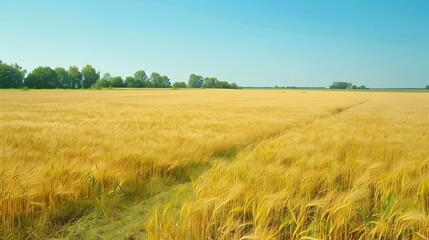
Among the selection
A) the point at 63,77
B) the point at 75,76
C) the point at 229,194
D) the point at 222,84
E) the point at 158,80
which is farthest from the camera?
the point at 222,84

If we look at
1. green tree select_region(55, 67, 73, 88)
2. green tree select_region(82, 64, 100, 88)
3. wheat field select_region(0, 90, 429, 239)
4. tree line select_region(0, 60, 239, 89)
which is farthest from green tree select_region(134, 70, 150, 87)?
wheat field select_region(0, 90, 429, 239)

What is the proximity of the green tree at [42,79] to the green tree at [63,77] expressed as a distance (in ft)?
13.5

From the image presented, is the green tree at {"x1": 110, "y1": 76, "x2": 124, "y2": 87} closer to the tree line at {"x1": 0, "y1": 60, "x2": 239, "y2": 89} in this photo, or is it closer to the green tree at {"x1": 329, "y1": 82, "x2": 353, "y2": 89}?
the tree line at {"x1": 0, "y1": 60, "x2": 239, "y2": 89}

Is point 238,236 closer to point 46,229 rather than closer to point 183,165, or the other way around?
point 46,229

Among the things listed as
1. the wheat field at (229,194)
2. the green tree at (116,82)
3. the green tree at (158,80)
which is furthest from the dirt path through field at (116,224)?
the green tree at (158,80)

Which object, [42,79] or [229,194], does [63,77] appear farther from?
[229,194]

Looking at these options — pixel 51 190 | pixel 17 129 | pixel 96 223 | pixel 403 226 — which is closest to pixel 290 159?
pixel 403 226

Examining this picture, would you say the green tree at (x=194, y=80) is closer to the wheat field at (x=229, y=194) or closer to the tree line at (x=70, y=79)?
the tree line at (x=70, y=79)

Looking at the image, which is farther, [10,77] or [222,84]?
[222,84]

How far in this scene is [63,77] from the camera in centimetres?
10112

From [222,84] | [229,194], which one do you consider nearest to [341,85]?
[222,84]

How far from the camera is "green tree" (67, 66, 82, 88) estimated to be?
342 feet

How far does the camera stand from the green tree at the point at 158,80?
13525 cm

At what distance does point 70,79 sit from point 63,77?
273cm
